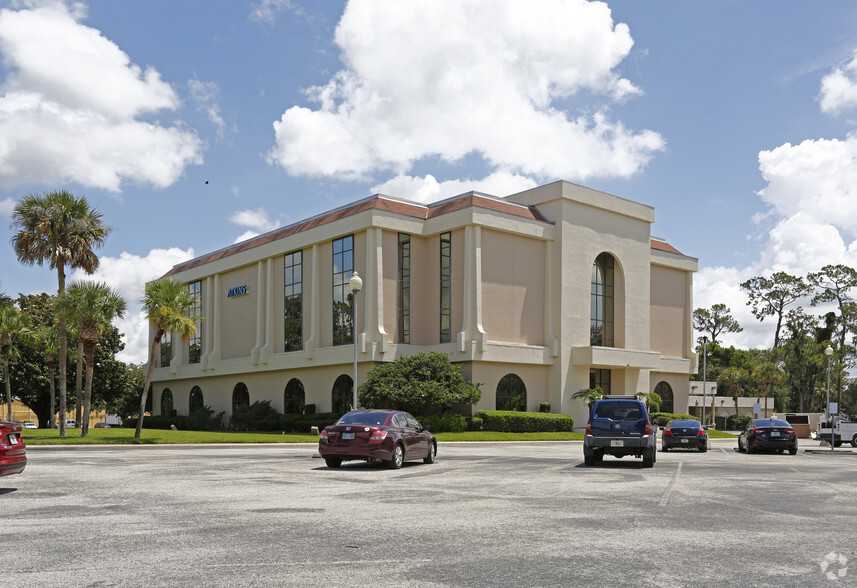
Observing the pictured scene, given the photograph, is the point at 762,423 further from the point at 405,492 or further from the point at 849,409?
the point at 849,409

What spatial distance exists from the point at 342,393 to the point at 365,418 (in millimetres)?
31142

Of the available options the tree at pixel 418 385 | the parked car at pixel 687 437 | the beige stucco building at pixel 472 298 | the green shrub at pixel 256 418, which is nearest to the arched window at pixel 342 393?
the beige stucco building at pixel 472 298

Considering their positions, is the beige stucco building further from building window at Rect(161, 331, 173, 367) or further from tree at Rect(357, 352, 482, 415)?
building window at Rect(161, 331, 173, 367)

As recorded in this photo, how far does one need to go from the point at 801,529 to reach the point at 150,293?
3050 centimetres

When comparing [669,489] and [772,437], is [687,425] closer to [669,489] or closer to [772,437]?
[772,437]

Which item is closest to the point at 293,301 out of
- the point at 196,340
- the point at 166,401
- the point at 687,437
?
the point at 196,340

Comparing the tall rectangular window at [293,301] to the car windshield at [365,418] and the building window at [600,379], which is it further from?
the car windshield at [365,418]

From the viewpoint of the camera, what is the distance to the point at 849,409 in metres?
110

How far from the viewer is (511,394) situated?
1924 inches

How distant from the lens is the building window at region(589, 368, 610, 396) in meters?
53.3

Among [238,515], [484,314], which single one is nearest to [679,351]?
[484,314]

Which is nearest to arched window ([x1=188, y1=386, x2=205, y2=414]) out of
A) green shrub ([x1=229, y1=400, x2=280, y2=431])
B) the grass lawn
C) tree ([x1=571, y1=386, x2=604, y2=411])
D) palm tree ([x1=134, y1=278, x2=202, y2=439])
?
green shrub ([x1=229, y1=400, x2=280, y2=431])

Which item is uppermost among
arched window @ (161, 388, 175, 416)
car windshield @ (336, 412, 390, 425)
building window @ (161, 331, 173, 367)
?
building window @ (161, 331, 173, 367)

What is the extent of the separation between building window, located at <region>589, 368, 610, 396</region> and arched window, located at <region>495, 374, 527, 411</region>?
5932 millimetres
